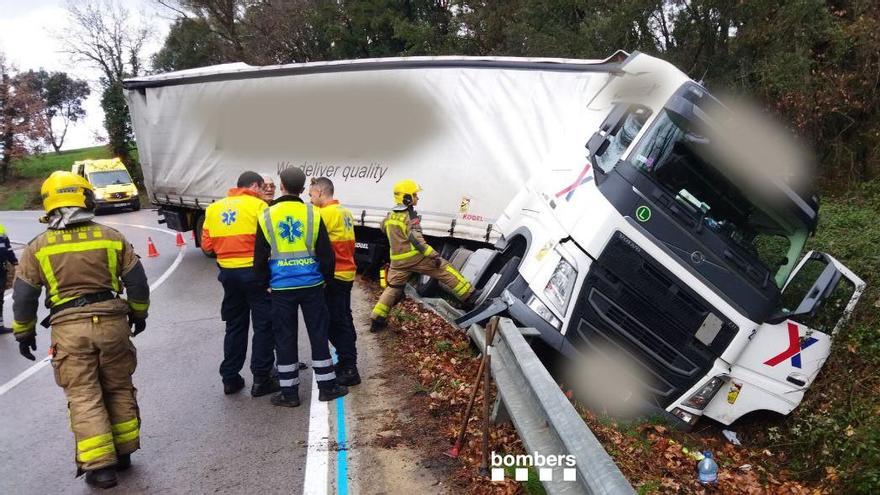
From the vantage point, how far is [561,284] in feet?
15.9

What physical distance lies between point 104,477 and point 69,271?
129 centimetres

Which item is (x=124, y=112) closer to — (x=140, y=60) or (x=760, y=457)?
(x=140, y=60)

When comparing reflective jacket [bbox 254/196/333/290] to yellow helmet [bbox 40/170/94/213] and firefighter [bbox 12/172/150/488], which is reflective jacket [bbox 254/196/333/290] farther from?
yellow helmet [bbox 40/170/94/213]

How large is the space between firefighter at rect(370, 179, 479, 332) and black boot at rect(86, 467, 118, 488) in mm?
3346

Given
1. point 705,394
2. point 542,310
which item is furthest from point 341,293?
point 705,394

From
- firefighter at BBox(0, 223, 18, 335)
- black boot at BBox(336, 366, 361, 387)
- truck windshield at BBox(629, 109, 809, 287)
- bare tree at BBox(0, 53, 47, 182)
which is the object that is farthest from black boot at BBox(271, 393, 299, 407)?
bare tree at BBox(0, 53, 47, 182)

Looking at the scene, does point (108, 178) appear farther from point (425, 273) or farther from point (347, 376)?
point (347, 376)

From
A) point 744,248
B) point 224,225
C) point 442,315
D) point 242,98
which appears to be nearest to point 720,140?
point 744,248

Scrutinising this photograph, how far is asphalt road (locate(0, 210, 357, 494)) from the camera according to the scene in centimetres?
392

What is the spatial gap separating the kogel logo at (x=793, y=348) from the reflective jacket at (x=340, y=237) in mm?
3387

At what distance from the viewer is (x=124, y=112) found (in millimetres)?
35031

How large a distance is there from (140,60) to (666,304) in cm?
4189

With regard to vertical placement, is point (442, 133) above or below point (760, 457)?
above

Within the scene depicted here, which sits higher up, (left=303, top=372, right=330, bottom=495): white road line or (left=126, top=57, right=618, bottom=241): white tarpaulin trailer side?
(left=126, top=57, right=618, bottom=241): white tarpaulin trailer side
